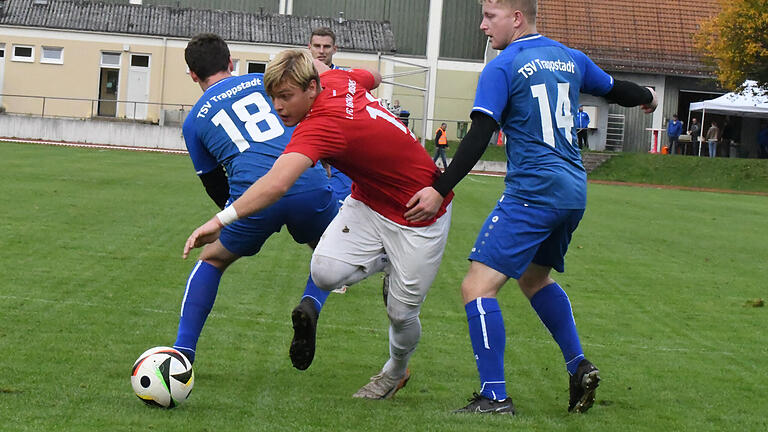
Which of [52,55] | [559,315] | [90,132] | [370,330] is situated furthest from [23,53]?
[559,315]

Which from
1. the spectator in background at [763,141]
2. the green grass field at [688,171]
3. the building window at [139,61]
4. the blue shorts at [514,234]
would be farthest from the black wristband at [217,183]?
the building window at [139,61]

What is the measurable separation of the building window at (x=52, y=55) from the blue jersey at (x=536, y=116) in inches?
1807

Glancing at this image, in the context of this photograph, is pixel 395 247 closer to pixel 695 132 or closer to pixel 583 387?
pixel 583 387

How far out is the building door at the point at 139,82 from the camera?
48688 millimetres

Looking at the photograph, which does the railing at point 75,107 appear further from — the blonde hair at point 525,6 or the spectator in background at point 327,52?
the blonde hair at point 525,6

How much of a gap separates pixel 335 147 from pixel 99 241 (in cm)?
781

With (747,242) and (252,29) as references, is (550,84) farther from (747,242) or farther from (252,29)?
(252,29)

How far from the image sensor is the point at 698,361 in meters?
7.57

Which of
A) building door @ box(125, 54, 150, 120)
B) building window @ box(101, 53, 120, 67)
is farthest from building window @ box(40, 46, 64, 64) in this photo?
building door @ box(125, 54, 150, 120)

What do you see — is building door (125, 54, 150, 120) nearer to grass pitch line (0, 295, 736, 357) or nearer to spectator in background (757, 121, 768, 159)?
spectator in background (757, 121, 768, 159)

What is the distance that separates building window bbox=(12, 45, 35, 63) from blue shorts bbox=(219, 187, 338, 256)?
148ft

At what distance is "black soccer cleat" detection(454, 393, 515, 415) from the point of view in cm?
545

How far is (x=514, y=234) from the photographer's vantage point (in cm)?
552

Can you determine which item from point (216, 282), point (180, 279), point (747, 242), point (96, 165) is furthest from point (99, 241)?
point (96, 165)
